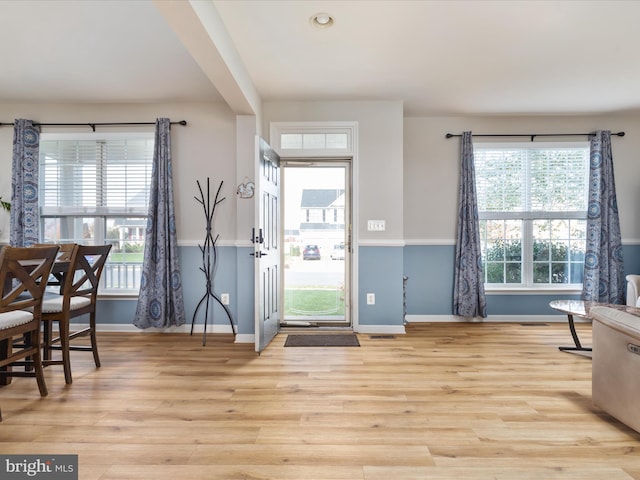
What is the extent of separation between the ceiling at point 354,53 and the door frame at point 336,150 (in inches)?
11.8

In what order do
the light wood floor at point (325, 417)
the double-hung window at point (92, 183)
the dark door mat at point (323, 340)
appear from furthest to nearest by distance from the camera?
the double-hung window at point (92, 183)
the dark door mat at point (323, 340)
the light wood floor at point (325, 417)

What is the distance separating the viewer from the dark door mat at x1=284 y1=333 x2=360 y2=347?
11.3ft

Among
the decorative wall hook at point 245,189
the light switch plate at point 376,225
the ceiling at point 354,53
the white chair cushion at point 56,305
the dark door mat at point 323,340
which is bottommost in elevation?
the dark door mat at point 323,340

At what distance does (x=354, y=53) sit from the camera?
2879mm

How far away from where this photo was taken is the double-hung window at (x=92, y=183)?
13.3 ft

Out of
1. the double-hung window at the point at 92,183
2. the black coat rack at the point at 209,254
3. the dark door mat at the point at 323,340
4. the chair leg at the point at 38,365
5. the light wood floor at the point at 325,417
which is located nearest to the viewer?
the light wood floor at the point at 325,417

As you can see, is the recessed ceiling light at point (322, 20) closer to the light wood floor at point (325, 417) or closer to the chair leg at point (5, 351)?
the light wood floor at point (325, 417)

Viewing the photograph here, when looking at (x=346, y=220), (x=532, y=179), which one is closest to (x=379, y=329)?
(x=346, y=220)

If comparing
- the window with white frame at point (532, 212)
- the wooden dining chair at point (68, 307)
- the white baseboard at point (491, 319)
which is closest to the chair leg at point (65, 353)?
the wooden dining chair at point (68, 307)

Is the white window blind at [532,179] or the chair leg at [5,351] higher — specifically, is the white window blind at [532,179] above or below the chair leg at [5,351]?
above

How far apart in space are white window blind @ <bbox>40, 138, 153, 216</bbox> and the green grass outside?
207cm

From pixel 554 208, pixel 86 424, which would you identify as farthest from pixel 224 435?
pixel 554 208

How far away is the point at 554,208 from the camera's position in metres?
4.44

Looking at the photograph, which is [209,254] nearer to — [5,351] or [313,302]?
[313,302]
